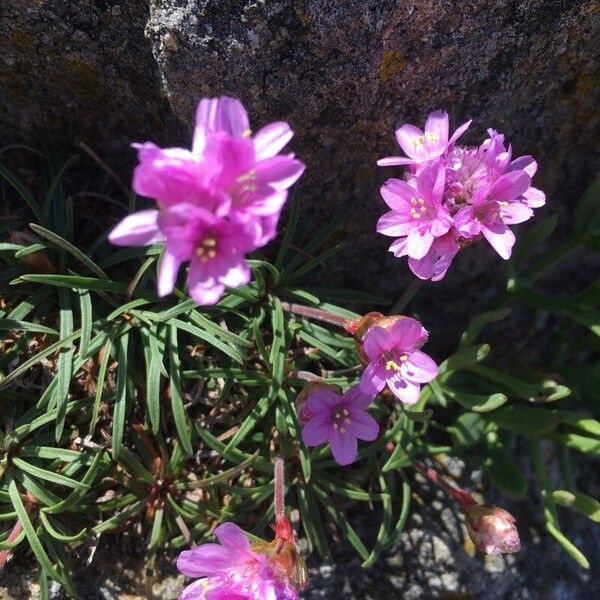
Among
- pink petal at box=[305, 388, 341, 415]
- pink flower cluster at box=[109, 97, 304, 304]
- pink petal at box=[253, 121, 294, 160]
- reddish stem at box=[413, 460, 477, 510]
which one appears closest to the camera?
pink flower cluster at box=[109, 97, 304, 304]

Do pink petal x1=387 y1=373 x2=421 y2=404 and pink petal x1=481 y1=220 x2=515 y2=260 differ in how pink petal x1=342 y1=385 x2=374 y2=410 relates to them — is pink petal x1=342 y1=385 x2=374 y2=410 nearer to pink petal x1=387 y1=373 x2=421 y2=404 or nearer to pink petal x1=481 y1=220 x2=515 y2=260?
pink petal x1=387 y1=373 x2=421 y2=404

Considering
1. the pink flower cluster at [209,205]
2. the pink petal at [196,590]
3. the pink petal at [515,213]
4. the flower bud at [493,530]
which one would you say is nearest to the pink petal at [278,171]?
the pink flower cluster at [209,205]

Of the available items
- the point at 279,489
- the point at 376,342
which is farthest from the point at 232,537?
the point at 376,342

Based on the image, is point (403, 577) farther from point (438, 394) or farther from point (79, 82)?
point (79, 82)

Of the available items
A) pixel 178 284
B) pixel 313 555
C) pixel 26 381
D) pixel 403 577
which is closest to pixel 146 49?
pixel 178 284

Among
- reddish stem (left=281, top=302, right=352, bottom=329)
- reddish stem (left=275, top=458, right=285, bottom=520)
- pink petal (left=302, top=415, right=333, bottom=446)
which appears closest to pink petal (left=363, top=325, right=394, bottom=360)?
reddish stem (left=281, top=302, right=352, bottom=329)

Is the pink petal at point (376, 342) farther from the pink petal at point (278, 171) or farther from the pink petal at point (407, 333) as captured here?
the pink petal at point (278, 171)

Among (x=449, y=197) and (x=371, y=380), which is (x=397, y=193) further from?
(x=371, y=380)
